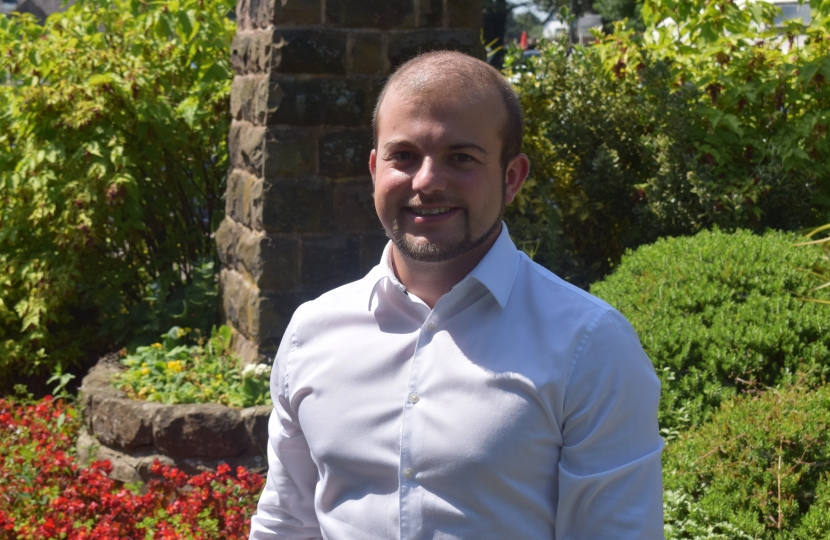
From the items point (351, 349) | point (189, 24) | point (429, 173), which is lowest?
point (351, 349)

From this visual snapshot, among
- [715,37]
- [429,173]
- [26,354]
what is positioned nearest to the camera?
[429,173]

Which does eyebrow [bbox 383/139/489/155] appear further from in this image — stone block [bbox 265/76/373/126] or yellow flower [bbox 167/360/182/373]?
yellow flower [bbox 167/360/182/373]

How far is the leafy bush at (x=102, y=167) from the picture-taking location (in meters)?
5.50

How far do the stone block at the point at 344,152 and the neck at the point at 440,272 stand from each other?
2702 millimetres

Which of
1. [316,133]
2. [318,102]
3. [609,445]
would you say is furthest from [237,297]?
[609,445]

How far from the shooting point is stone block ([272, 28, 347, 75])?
442 cm

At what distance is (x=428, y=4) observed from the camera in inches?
181

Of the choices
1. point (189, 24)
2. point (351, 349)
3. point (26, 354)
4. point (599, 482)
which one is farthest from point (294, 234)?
point (599, 482)

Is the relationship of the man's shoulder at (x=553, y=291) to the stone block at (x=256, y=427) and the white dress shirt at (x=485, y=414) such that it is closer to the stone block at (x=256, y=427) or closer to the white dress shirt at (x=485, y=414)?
the white dress shirt at (x=485, y=414)

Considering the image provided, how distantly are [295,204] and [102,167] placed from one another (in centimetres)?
153

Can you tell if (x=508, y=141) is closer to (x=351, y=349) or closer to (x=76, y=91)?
(x=351, y=349)

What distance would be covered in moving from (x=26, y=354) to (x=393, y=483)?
458cm

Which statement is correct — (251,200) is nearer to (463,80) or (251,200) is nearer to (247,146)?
(247,146)

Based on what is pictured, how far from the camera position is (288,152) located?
4.50 m
